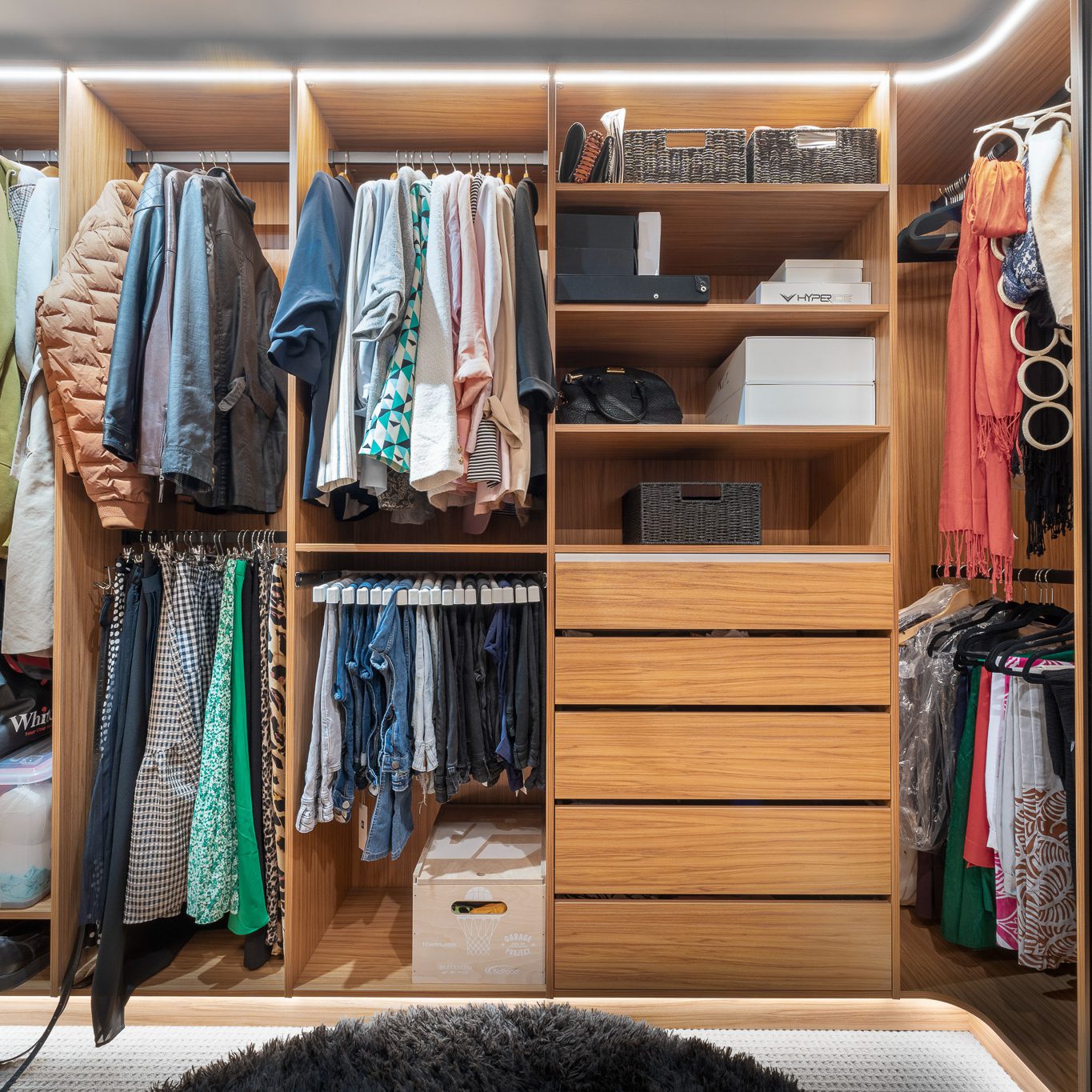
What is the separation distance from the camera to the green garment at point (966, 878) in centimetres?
165

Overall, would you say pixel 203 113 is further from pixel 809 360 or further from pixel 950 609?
pixel 950 609

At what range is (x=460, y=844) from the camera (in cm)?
176

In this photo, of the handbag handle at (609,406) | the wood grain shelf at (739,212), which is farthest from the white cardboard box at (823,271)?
the handbag handle at (609,406)

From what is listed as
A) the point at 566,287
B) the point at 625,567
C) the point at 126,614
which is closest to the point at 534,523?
the point at 625,567

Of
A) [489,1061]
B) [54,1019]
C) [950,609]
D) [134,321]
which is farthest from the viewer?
[950,609]

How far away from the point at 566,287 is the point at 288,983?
1795mm

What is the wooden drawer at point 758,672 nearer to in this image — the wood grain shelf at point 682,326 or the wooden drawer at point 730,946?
the wooden drawer at point 730,946

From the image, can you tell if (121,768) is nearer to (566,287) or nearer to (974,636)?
(566,287)

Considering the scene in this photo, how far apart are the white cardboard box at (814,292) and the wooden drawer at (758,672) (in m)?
0.83

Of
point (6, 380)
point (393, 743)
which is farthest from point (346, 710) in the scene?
point (6, 380)

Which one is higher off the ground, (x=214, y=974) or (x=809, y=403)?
(x=809, y=403)

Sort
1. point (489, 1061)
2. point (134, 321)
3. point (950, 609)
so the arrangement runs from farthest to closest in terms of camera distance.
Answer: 1. point (950, 609)
2. point (134, 321)
3. point (489, 1061)

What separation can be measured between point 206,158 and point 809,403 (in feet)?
5.49

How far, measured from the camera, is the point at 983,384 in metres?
1.59
